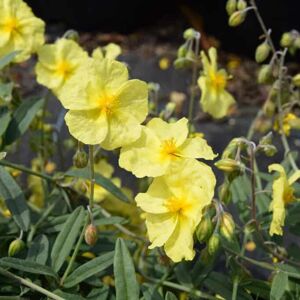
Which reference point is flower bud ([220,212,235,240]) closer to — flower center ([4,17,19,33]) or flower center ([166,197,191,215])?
flower center ([166,197,191,215])

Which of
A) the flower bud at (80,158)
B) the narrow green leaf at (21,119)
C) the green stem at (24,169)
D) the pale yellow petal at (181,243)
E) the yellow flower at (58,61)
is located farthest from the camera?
the yellow flower at (58,61)

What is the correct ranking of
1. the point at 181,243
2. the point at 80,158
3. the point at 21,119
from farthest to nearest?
the point at 21,119 → the point at 80,158 → the point at 181,243

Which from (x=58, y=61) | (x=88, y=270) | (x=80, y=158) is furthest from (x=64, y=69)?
(x=88, y=270)

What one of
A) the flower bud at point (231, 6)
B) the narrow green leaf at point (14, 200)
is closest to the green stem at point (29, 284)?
the narrow green leaf at point (14, 200)

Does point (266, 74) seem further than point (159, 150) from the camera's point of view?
Yes

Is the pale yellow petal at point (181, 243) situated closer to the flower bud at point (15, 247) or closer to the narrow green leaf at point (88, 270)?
the narrow green leaf at point (88, 270)

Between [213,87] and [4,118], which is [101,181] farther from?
[213,87]
